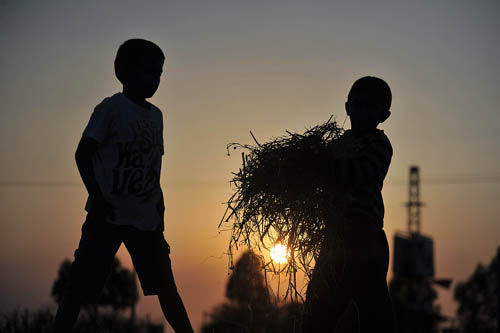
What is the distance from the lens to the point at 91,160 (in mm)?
4691

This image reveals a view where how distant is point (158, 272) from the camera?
4902mm

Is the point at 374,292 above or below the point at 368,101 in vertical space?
below

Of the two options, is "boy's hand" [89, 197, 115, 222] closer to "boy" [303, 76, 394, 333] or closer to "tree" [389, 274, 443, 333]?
"boy" [303, 76, 394, 333]

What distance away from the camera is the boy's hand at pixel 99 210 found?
4611 millimetres

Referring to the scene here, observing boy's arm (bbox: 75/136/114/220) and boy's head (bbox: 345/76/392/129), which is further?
boy's head (bbox: 345/76/392/129)

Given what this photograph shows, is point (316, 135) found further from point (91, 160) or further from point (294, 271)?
point (91, 160)

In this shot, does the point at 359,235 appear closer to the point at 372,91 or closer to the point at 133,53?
the point at 372,91

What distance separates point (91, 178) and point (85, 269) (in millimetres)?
640

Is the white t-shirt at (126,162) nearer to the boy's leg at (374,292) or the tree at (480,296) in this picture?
the boy's leg at (374,292)

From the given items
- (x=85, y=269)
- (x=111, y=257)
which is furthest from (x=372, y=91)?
(x=85, y=269)

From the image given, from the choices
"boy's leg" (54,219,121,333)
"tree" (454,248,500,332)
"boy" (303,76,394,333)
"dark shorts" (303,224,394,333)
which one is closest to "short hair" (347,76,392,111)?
"boy" (303,76,394,333)

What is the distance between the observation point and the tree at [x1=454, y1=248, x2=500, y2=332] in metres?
69.8

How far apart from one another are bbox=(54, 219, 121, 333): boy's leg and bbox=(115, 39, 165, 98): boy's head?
107 centimetres

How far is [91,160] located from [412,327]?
2582 inches
